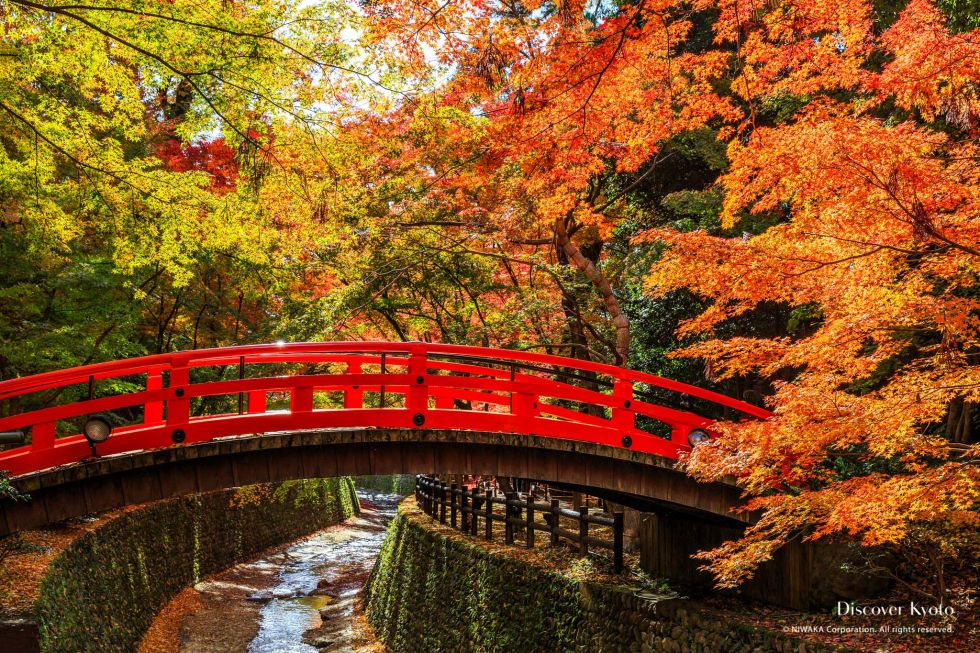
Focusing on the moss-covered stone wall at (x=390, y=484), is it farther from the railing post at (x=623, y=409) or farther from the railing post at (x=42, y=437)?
the railing post at (x=42, y=437)

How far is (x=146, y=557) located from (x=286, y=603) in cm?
415

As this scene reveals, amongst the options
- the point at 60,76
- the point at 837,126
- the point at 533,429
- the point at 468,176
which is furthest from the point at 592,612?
the point at 60,76

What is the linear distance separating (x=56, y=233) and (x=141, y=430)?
4466 millimetres

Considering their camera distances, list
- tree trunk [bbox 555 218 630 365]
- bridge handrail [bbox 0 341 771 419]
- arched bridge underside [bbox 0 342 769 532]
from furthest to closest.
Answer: tree trunk [bbox 555 218 630 365] → arched bridge underside [bbox 0 342 769 532] → bridge handrail [bbox 0 341 771 419]

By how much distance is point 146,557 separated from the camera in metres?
14.5

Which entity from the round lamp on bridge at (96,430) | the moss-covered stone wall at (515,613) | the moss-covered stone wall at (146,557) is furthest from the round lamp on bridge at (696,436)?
the moss-covered stone wall at (146,557)

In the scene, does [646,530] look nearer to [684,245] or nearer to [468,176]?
[684,245]

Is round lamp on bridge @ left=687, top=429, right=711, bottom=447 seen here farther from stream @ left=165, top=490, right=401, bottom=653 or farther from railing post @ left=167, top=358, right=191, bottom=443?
stream @ left=165, top=490, right=401, bottom=653

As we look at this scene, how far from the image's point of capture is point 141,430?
6.48m

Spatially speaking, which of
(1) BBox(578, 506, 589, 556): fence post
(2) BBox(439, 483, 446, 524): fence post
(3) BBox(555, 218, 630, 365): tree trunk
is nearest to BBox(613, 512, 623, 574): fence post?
(1) BBox(578, 506, 589, 556): fence post

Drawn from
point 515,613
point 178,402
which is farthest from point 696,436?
point 178,402

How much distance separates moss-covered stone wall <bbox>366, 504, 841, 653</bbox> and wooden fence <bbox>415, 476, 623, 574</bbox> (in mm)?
530

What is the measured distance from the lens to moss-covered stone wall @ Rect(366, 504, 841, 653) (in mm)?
7844

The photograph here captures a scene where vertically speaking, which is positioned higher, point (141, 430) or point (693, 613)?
point (141, 430)
